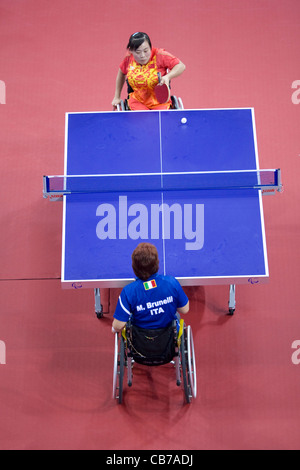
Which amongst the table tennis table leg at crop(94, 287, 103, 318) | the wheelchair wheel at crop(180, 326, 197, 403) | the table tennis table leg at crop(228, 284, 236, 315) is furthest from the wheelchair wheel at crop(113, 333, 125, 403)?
the table tennis table leg at crop(228, 284, 236, 315)

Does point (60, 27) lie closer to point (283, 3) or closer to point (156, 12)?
point (156, 12)

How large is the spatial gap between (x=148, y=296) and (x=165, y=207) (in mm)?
978

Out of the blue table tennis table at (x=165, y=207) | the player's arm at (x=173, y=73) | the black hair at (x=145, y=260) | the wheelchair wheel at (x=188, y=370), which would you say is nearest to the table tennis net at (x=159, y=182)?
the blue table tennis table at (x=165, y=207)

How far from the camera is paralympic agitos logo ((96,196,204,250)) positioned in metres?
4.58

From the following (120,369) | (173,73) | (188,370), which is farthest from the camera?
(173,73)

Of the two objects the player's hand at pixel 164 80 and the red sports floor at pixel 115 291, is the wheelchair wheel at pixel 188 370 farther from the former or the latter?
the player's hand at pixel 164 80

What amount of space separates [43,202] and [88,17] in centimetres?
302

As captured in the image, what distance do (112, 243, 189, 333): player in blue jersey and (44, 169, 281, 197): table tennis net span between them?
990 millimetres

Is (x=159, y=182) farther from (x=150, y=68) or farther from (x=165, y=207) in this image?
(x=150, y=68)

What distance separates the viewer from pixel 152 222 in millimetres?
4633

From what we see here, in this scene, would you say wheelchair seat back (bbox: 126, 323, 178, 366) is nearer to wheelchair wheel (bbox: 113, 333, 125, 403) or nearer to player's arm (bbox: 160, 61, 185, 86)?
wheelchair wheel (bbox: 113, 333, 125, 403)

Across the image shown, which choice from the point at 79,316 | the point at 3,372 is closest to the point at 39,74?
the point at 79,316

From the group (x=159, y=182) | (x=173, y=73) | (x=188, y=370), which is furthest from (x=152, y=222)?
(x=173, y=73)

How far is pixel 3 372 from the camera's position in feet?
16.5
